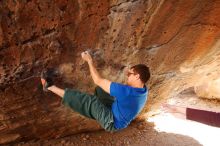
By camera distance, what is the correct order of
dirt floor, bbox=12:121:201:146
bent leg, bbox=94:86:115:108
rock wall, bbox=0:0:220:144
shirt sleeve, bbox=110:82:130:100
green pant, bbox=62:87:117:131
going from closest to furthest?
rock wall, bbox=0:0:220:144
shirt sleeve, bbox=110:82:130:100
green pant, bbox=62:87:117:131
bent leg, bbox=94:86:115:108
dirt floor, bbox=12:121:201:146

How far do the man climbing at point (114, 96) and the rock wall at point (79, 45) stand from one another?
0.85 ft

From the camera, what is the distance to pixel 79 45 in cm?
316

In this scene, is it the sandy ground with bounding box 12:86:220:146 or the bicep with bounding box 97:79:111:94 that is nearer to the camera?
the bicep with bounding box 97:79:111:94

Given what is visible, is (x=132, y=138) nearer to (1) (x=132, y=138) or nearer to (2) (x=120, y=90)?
(1) (x=132, y=138)

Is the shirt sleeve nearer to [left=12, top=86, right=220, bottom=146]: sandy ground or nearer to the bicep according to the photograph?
the bicep

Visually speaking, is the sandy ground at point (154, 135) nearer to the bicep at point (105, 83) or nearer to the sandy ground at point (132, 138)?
the sandy ground at point (132, 138)

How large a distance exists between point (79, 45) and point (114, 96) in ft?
2.24

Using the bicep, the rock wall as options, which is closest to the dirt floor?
the rock wall

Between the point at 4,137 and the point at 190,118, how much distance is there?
4481mm

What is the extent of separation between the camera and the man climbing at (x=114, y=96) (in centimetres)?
298

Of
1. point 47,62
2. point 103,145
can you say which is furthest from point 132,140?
point 47,62

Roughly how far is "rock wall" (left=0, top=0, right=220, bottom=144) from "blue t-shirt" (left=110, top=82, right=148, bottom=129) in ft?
2.05

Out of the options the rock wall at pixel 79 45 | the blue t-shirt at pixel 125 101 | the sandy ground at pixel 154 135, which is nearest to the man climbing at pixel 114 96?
the blue t-shirt at pixel 125 101

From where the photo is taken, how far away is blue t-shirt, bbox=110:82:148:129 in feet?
9.75
